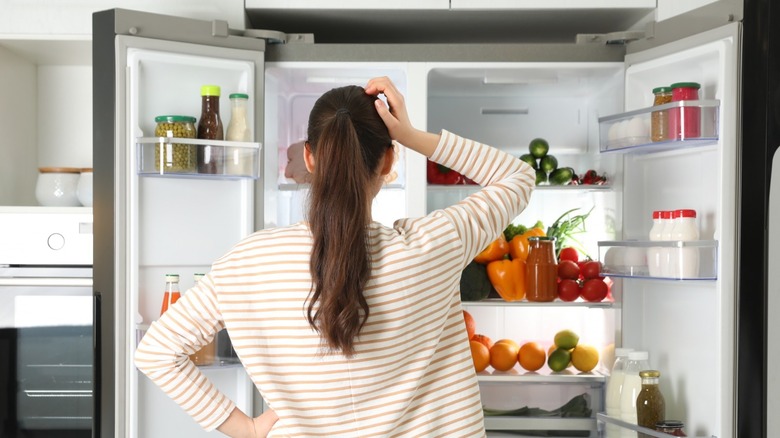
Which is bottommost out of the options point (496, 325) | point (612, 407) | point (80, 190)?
point (612, 407)

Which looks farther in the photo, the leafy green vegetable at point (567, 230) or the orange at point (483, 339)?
the leafy green vegetable at point (567, 230)

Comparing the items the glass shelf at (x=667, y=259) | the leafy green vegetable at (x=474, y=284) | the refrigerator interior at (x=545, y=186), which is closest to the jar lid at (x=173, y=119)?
the refrigerator interior at (x=545, y=186)

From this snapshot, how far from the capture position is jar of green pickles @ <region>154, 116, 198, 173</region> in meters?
1.98

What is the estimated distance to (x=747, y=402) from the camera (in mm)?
1812

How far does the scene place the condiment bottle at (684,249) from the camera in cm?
188

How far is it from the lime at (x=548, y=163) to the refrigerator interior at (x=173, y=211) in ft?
2.99

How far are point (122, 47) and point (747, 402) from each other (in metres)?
1.74

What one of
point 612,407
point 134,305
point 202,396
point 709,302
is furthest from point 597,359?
point 202,396

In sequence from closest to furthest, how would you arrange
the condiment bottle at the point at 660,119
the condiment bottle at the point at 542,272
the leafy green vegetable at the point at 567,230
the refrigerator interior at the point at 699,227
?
the refrigerator interior at the point at 699,227 → the condiment bottle at the point at 660,119 → the condiment bottle at the point at 542,272 → the leafy green vegetable at the point at 567,230

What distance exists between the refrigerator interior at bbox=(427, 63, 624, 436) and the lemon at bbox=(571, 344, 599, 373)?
35 mm

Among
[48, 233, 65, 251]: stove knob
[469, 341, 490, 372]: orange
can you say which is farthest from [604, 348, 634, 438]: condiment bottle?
[48, 233, 65, 251]: stove knob

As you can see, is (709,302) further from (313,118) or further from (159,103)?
(159,103)

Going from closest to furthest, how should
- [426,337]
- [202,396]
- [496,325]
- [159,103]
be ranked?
[426,337], [202,396], [159,103], [496,325]

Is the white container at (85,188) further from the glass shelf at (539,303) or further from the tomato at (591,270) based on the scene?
the tomato at (591,270)
